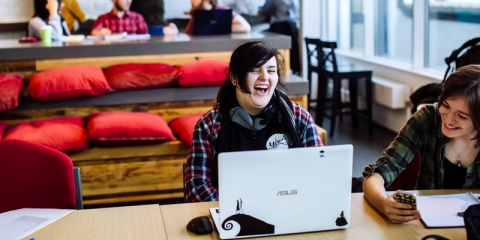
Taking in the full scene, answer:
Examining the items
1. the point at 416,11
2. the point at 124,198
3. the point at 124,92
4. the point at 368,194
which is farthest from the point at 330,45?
the point at 368,194

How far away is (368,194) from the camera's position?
1967 millimetres

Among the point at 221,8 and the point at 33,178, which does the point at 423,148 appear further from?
the point at 221,8

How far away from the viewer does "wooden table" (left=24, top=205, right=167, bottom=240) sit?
68.1 inches

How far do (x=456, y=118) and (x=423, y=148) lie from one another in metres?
0.25

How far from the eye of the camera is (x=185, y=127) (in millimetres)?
3855

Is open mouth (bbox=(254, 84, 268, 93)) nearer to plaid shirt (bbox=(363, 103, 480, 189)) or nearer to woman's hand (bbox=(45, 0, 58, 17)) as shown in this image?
plaid shirt (bbox=(363, 103, 480, 189))

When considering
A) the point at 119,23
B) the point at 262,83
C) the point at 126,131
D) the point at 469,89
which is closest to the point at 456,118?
the point at 469,89

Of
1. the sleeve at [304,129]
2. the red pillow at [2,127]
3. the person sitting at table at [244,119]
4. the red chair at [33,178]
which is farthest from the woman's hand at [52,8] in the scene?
the sleeve at [304,129]

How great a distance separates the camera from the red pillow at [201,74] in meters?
Result: 4.22

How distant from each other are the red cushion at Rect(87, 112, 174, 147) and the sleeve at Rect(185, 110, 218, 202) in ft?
5.22

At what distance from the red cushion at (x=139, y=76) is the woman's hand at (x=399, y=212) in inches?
104

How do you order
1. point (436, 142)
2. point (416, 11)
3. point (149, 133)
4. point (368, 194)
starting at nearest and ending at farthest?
point (368, 194)
point (436, 142)
point (149, 133)
point (416, 11)

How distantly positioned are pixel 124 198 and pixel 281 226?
2392mm

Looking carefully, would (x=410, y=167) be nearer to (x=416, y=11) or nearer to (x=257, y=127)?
(x=257, y=127)
